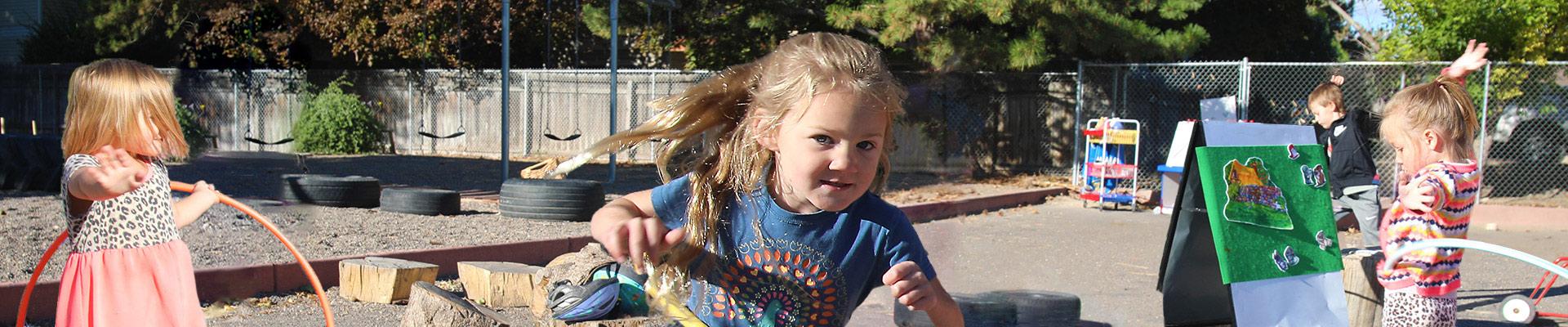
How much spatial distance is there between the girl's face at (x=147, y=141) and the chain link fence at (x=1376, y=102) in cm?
1285

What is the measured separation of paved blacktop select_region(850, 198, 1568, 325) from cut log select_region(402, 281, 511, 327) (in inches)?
78.5

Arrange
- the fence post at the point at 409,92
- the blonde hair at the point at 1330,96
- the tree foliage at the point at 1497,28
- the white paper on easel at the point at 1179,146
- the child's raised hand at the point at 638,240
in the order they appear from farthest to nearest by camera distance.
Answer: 1. the fence post at the point at 409,92
2. the tree foliage at the point at 1497,28
3. the white paper on easel at the point at 1179,146
4. the blonde hair at the point at 1330,96
5. the child's raised hand at the point at 638,240

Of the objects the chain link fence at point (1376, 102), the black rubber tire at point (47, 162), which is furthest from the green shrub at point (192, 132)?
the chain link fence at point (1376, 102)

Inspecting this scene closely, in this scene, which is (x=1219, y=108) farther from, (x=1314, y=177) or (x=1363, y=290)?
(x=1314, y=177)

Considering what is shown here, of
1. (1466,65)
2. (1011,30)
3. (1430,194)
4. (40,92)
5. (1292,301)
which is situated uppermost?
(1011,30)

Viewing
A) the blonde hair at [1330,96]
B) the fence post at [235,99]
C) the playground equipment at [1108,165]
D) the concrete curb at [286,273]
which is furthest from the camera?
the fence post at [235,99]

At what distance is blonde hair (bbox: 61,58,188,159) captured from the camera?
13.1 feet

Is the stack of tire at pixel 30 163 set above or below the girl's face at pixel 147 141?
below

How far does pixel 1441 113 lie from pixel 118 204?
16.3 ft

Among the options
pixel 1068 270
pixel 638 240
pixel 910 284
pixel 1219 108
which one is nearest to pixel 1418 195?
pixel 910 284

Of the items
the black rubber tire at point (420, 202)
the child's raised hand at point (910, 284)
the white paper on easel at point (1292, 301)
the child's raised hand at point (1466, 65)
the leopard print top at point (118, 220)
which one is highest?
the child's raised hand at point (1466, 65)

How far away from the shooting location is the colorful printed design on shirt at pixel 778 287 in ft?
8.29

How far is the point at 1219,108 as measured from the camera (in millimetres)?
15039

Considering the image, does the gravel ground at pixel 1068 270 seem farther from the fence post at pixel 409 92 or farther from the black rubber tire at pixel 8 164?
the fence post at pixel 409 92
